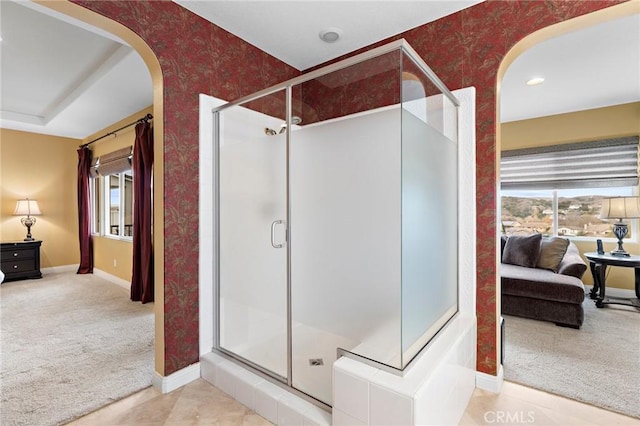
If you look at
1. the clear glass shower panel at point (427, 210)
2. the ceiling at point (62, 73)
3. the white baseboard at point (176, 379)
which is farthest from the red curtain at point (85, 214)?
the clear glass shower panel at point (427, 210)

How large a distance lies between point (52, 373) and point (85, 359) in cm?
22

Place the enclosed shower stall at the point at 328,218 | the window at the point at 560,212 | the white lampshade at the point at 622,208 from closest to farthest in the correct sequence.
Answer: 1. the enclosed shower stall at the point at 328,218
2. the white lampshade at the point at 622,208
3. the window at the point at 560,212

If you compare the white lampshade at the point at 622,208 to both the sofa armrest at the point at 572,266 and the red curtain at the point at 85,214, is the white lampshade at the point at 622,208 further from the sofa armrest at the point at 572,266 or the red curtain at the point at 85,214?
the red curtain at the point at 85,214

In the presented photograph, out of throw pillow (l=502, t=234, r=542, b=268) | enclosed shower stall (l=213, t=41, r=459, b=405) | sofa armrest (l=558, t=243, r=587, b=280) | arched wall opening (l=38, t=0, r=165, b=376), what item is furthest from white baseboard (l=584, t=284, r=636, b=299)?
arched wall opening (l=38, t=0, r=165, b=376)

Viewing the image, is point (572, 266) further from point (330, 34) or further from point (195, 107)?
point (195, 107)

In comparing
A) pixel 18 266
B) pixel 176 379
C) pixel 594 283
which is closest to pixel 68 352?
pixel 176 379

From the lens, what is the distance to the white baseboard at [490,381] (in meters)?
1.97

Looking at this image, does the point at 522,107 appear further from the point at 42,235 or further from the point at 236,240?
the point at 42,235

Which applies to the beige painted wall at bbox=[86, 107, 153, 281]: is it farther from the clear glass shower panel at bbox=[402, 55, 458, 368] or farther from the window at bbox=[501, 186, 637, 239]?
the window at bbox=[501, 186, 637, 239]

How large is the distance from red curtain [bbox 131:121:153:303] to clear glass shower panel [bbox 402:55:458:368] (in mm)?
3362

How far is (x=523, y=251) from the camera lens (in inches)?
154

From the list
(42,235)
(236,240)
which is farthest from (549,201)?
(42,235)

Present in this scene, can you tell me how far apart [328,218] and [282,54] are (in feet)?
5.43

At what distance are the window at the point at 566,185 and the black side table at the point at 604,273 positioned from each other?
2.76 feet
